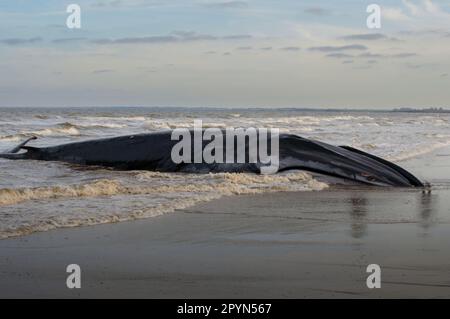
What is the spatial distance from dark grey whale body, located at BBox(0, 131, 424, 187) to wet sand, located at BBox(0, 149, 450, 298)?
2073 mm

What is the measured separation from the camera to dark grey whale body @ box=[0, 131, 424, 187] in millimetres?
9883

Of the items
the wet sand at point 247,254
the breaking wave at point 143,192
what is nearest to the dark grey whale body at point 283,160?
the breaking wave at point 143,192

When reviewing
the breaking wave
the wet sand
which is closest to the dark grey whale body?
the breaking wave

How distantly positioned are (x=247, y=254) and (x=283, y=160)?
5162mm

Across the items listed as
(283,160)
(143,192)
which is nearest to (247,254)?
(143,192)

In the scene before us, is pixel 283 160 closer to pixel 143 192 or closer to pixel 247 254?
pixel 143 192

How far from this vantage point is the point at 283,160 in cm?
1024

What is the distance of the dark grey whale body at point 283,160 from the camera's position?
32.4 feet

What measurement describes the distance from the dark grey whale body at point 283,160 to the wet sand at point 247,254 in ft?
6.80

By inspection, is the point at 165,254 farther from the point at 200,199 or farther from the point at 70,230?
the point at 200,199

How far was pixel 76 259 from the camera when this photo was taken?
4.95 m

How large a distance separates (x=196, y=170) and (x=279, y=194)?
6.72 ft
